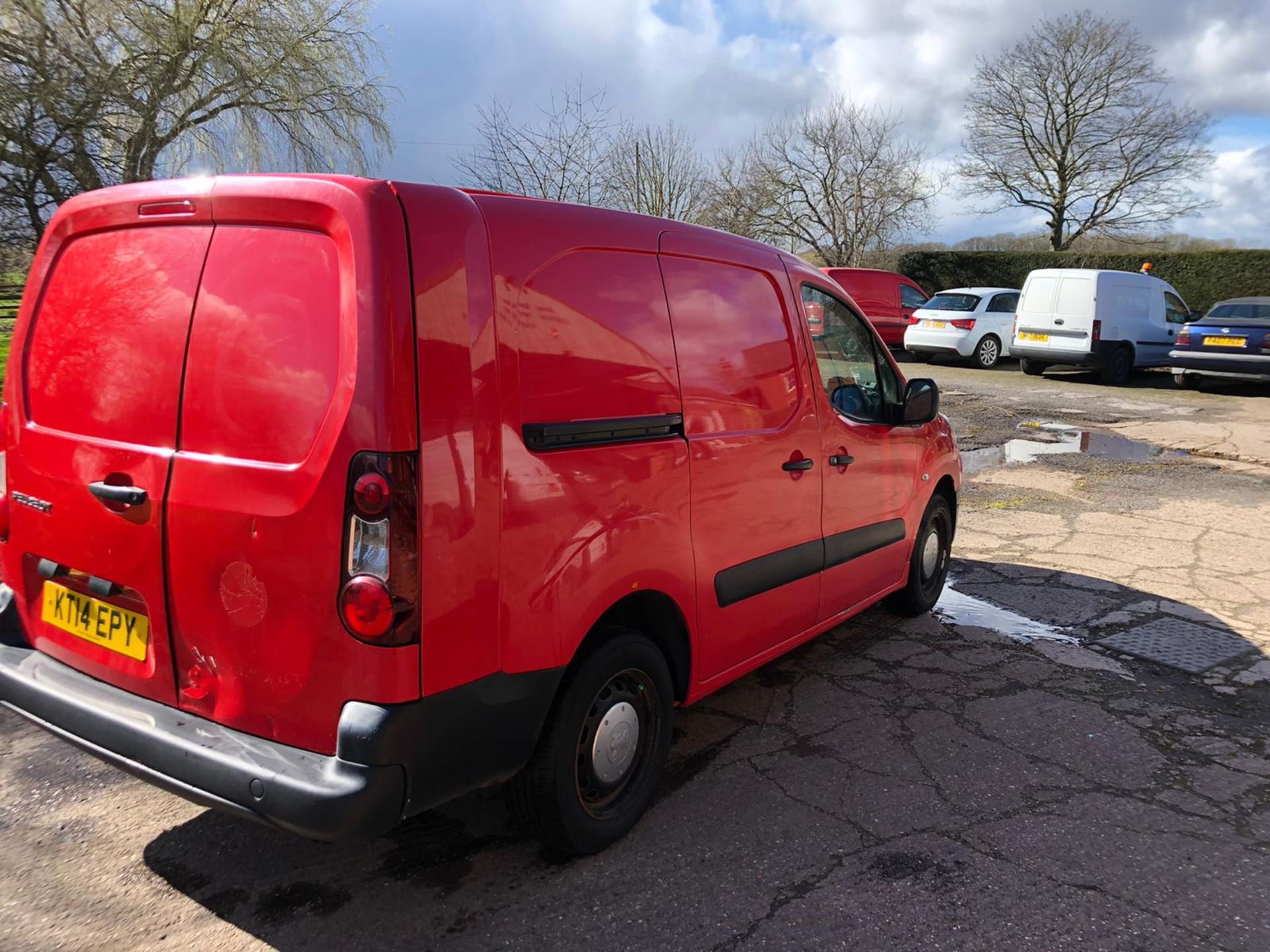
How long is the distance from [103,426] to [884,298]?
748 inches

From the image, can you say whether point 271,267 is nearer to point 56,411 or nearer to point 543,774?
point 56,411

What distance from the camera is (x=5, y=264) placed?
32.7 feet

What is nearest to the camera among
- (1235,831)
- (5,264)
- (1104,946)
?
(1104,946)

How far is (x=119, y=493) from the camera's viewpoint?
7.86ft

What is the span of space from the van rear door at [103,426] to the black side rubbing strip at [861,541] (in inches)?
100

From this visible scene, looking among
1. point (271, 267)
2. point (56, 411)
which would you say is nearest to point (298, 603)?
point (271, 267)

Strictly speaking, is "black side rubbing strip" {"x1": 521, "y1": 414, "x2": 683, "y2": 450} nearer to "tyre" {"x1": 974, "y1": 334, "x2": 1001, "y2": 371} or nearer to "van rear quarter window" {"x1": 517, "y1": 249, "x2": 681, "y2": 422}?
"van rear quarter window" {"x1": 517, "y1": 249, "x2": 681, "y2": 422}

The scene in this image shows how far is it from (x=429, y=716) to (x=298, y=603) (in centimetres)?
41

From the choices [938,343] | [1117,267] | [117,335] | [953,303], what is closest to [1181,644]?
[117,335]

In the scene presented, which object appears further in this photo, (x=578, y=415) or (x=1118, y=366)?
(x=1118, y=366)

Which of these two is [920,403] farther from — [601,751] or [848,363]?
[601,751]

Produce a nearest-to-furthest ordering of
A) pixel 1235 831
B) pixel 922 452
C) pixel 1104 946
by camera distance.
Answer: pixel 1104 946 < pixel 1235 831 < pixel 922 452

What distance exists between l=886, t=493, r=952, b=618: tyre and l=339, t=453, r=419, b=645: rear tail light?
3.33 meters

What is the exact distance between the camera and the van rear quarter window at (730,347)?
3.02 metres
